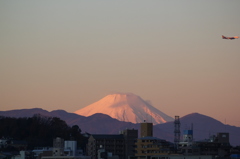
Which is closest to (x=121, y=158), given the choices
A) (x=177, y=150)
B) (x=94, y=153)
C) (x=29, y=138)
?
(x=94, y=153)

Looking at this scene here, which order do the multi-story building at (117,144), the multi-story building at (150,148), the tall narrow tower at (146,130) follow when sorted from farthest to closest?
the tall narrow tower at (146,130), the multi-story building at (117,144), the multi-story building at (150,148)

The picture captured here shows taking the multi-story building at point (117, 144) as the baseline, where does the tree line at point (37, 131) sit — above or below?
above

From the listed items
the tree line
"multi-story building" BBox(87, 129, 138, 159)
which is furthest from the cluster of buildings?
the tree line

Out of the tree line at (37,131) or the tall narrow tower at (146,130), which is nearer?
the tall narrow tower at (146,130)

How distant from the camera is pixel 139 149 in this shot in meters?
102

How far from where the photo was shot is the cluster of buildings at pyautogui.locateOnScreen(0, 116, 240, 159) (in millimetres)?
95938

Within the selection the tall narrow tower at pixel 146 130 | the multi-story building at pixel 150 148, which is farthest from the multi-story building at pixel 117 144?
the multi-story building at pixel 150 148

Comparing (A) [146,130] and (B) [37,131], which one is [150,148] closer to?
(A) [146,130]

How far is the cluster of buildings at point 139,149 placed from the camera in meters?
95.9

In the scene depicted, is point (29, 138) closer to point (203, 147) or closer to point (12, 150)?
point (12, 150)

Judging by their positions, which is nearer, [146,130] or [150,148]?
[150,148]

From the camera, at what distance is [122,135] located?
11444 cm

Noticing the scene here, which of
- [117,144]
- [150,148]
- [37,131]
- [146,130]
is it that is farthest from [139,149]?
[37,131]

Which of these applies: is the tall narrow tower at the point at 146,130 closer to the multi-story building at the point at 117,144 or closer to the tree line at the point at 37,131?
the multi-story building at the point at 117,144
